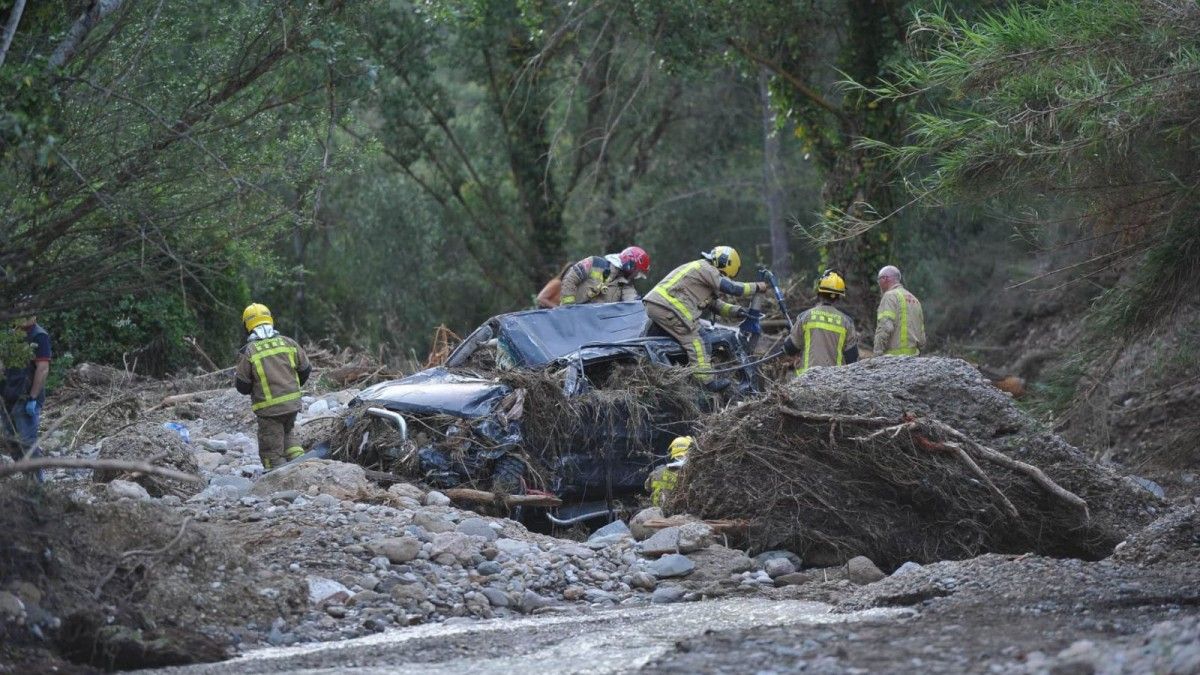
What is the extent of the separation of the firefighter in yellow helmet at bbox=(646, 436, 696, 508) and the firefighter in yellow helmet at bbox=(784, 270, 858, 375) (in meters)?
2.15

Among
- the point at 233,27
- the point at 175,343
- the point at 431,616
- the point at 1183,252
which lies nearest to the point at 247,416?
the point at 175,343

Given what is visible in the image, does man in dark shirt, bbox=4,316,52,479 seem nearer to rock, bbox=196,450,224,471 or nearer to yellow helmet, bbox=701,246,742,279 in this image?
rock, bbox=196,450,224,471

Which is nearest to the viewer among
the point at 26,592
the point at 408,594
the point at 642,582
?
the point at 26,592

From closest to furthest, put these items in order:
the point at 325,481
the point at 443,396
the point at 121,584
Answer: the point at 121,584
the point at 325,481
the point at 443,396

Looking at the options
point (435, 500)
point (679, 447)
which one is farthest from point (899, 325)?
point (435, 500)

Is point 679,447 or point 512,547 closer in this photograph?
point 512,547

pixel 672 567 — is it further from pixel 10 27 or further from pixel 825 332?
pixel 10 27

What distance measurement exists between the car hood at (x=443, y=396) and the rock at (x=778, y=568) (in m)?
2.61

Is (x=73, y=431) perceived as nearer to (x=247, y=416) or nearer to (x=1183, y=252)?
(x=247, y=416)

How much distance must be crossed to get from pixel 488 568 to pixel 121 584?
2397 mm

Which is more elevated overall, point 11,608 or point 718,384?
point 718,384

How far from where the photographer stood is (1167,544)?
26.9ft

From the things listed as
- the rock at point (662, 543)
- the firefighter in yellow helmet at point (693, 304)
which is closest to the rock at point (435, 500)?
the rock at point (662, 543)

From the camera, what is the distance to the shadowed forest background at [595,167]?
8.09m
